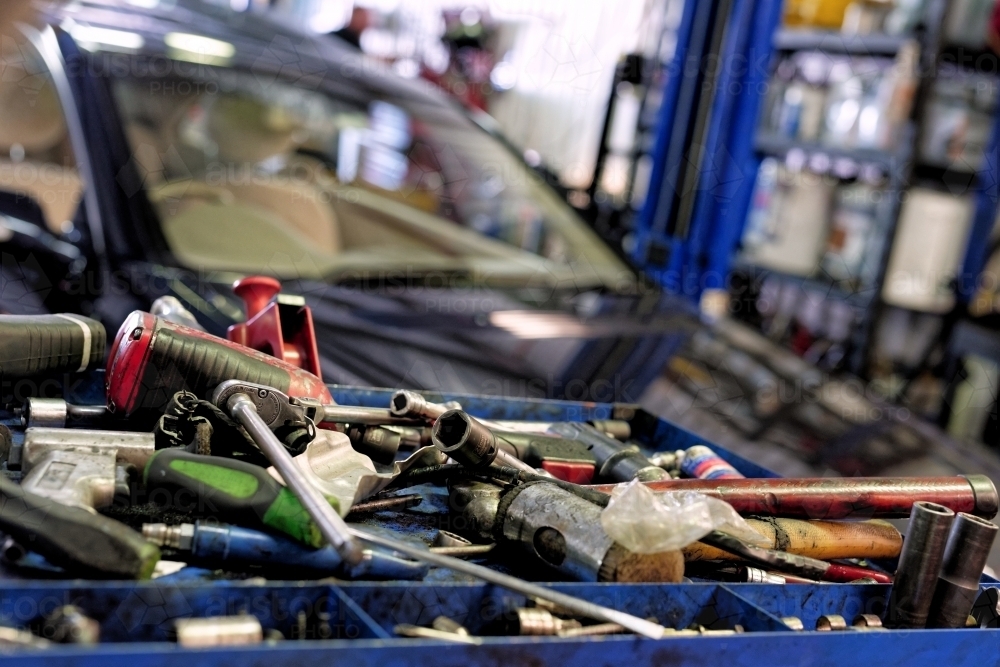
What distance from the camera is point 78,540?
2.40 feet

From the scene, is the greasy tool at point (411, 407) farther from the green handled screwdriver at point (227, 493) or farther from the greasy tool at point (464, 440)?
the green handled screwdriver at point (227, 493)

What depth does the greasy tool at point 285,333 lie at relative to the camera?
119 cm

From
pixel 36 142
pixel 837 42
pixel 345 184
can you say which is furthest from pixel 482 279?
pixel 837 42

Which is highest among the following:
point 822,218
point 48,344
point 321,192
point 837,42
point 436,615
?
point 837,42

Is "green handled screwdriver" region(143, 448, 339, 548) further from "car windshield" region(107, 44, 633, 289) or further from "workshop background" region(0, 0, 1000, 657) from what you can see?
"car windshield" region(107, 44, 633, 289)

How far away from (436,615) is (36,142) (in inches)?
65.2

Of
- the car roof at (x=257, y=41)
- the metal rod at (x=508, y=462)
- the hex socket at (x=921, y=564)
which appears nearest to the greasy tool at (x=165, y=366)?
the metal rod at (x=508, y=462)

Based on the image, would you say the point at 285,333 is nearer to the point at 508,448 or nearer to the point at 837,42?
the point at 508,448

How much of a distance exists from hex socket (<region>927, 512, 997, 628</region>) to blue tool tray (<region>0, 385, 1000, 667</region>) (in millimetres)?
27

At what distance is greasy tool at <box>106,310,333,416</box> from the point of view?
100 centimetres

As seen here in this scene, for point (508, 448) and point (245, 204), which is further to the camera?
point (245, 204)

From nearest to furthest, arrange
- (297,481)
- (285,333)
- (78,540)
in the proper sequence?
(78,540) < (297,481) < (285,333)

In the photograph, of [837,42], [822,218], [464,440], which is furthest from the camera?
[822,218]

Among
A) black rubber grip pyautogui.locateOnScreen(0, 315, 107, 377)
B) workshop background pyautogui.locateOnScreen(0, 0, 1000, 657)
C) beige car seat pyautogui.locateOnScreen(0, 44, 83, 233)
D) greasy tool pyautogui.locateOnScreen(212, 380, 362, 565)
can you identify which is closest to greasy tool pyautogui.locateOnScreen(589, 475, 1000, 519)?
workshop background pyautogui.locateOnScreen(0, 0, 1000, 657)
